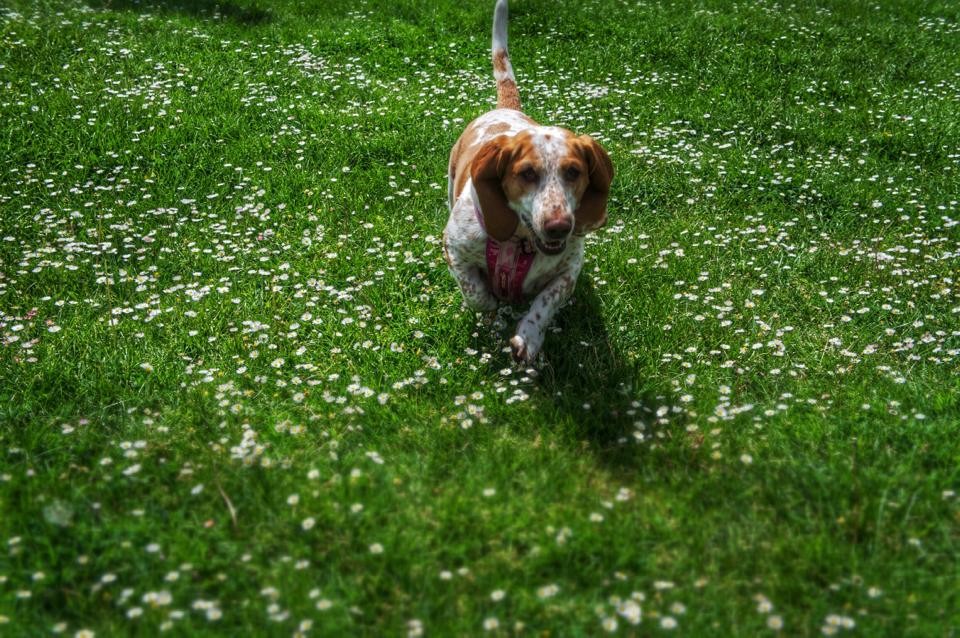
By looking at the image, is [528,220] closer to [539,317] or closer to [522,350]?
[539,317]

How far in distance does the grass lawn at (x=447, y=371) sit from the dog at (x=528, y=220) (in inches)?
7.5

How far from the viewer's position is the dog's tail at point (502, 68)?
246 inches

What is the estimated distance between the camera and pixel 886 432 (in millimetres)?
3512

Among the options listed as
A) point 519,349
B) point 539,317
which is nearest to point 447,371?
point 519,349

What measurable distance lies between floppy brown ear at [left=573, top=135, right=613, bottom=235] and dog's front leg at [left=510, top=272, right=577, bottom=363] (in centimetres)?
34

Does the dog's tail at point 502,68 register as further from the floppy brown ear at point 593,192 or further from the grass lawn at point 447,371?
the floppy brown ear at point 593,192

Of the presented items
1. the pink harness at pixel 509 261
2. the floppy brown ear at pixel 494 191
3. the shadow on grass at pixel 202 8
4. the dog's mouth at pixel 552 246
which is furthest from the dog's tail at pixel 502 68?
the shadow on grass at pixel 202 8

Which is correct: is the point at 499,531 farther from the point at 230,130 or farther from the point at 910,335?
the point at 230,130

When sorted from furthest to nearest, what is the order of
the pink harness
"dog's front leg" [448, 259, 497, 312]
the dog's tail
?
the dog's tail < "dog's front leg" [448, 259, 497, 312] < the pink harness

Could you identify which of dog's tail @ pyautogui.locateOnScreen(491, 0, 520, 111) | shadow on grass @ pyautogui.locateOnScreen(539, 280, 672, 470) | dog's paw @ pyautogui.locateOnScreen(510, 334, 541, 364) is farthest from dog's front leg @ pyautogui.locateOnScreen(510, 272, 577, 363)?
dog's tail @ pyautogui.locateOnScreen(491, 0, 520, 111)

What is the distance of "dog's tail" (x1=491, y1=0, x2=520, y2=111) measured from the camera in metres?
6.25

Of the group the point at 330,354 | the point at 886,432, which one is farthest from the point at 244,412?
the point at 886,432

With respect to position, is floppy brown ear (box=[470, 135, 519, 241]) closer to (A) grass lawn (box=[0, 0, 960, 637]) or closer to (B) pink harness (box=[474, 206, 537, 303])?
(B) pink harness (box=[474, 206, 537, 303])

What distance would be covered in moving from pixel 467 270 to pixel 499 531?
1.94m
